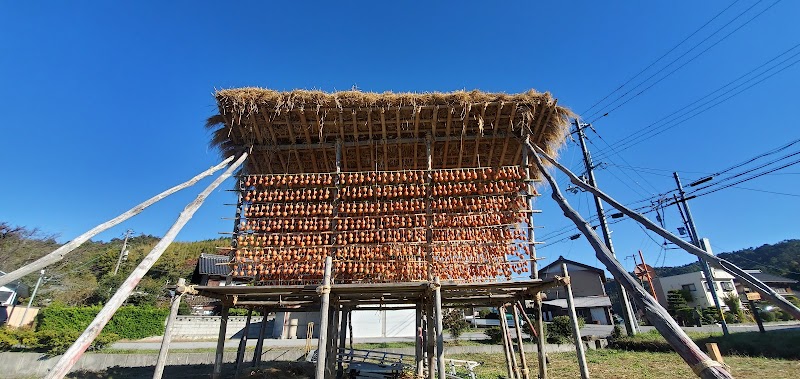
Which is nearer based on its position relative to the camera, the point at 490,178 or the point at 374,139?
the point at 490,178

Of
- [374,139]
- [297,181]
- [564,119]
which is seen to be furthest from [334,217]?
[564,119]

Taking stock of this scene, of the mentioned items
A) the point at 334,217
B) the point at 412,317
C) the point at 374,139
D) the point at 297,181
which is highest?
the point at 374,139

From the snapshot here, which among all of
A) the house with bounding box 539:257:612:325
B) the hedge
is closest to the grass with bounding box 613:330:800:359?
the house with bounding box 539:257:612:325

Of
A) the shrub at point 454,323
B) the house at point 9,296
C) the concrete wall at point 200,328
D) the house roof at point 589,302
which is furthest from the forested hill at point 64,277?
the house roof at point 589,302

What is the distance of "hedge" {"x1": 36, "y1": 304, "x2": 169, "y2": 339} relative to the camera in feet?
77.7

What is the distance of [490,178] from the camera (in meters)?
9.12

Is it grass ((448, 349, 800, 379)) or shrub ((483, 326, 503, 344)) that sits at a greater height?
shrub ((483, 326, 503, 344))

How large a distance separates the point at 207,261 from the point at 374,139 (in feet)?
115

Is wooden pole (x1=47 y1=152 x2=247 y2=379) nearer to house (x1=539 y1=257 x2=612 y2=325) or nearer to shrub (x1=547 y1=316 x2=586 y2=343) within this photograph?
shrub (x1=547 y1=316 x2=586 y2=343)

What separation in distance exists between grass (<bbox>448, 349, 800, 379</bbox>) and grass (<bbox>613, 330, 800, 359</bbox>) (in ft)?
2.93

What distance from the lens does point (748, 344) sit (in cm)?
1585

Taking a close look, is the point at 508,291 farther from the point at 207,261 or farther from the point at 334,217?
the point at 207,261

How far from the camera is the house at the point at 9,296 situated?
1083 inches

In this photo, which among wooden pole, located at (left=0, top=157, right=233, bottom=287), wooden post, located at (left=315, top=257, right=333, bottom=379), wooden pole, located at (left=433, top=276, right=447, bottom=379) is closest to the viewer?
wooden pole, located at (left=0, top=157, right=233, bottom=287)
